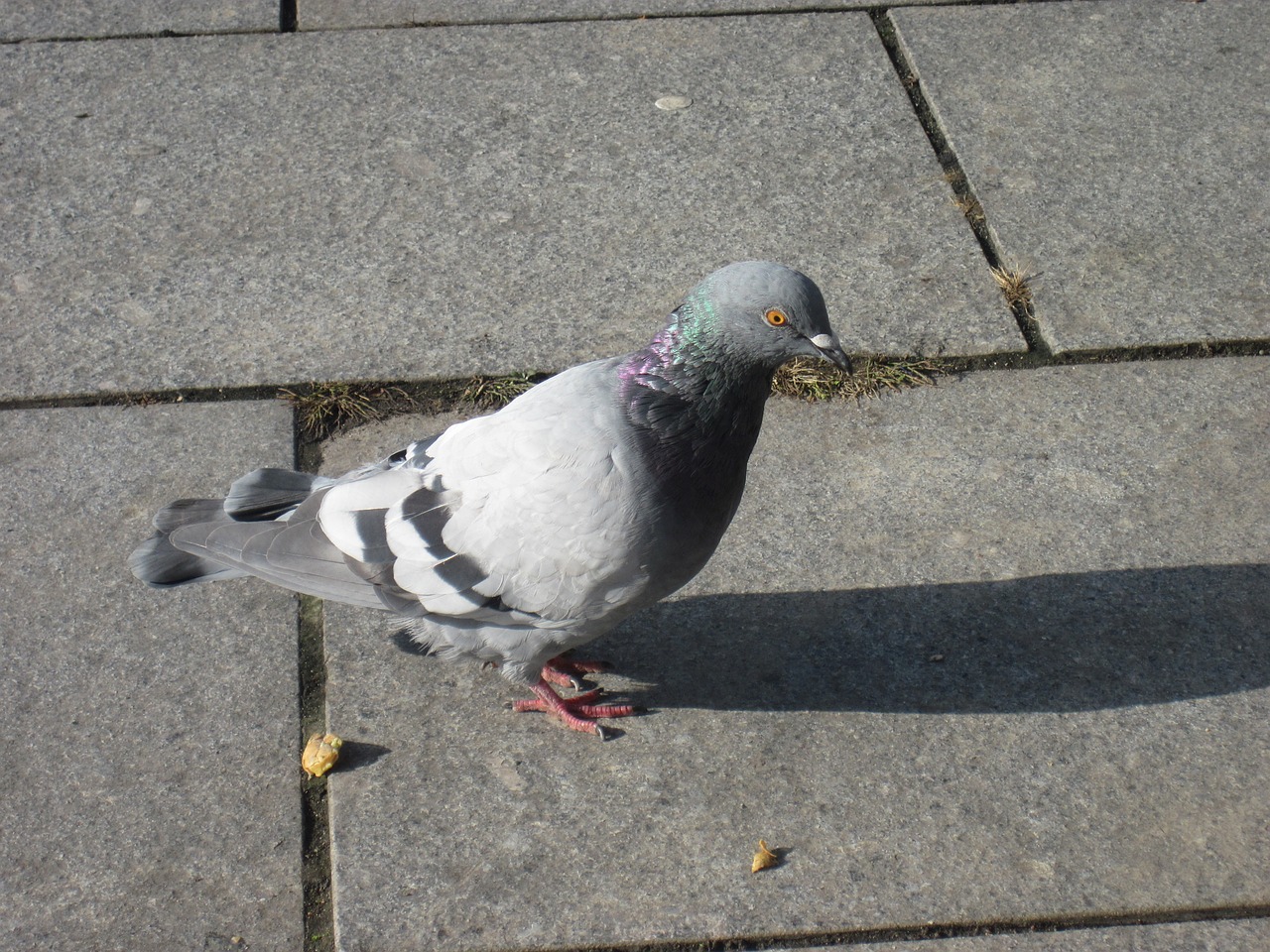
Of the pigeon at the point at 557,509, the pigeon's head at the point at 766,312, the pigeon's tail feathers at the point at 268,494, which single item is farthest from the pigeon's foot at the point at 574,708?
the pigeon's head at the point at 766,312

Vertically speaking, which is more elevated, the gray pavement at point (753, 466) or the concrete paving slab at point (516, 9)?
the concrete paving slab at point (516, 9)

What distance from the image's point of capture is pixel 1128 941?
2.75 m

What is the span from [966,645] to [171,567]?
206 cm

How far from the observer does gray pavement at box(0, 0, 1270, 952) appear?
2912mm

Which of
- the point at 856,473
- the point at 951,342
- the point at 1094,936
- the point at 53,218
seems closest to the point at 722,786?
the point at 1094,936

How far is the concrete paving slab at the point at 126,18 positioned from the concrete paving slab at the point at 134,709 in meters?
2.41

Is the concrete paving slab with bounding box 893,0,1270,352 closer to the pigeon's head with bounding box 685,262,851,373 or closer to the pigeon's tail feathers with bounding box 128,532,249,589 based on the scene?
the pigeon's head with bounding box 685,262,851,373

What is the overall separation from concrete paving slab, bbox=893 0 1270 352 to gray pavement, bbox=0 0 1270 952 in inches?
0.8

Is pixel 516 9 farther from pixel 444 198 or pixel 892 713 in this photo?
pixel 892 713

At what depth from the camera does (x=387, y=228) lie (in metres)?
4.73

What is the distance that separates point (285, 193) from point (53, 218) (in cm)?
83

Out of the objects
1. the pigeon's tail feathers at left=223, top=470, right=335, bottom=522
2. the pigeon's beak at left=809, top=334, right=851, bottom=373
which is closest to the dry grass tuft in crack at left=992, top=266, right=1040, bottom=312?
the pigeon's beak at left=809, top=334, right=851, bottom=373

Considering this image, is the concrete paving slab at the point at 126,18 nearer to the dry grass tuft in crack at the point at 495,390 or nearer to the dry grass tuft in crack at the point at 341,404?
the dry grass tuft in crack at the point at 341,404

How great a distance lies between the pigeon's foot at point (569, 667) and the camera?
3.44 meters
